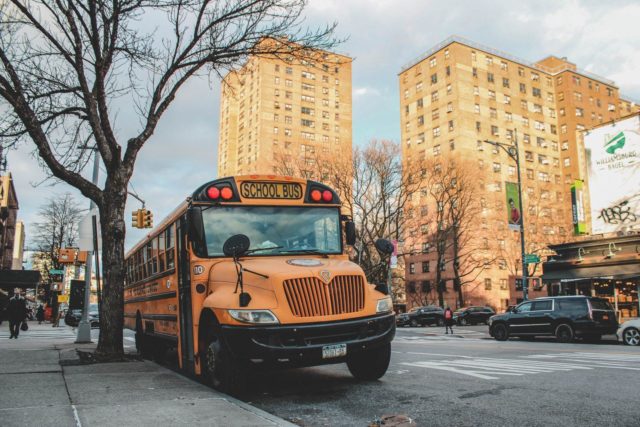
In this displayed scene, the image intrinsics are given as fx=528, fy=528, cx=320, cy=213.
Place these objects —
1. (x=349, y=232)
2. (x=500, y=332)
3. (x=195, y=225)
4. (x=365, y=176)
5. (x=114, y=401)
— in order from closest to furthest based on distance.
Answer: (x=114, y=401) → (x=195, y=225) → (x=349, y=232) → (x=500, y=332) → (x=365, y=176)

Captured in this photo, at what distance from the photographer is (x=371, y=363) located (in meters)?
7.71

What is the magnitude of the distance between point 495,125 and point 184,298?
6889 cm

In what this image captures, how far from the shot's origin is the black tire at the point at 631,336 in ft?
57.4

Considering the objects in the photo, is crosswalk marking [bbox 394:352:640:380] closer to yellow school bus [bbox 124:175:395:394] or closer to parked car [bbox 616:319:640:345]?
yellow school bus [bbox 124:175:395:394]

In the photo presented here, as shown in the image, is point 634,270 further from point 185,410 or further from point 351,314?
point 185,410

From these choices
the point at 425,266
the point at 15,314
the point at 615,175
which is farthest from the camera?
the point at 425,266

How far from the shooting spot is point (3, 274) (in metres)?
43.6

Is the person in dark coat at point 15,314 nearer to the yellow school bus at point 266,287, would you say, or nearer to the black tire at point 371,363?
the yellow school bus at point 266,287

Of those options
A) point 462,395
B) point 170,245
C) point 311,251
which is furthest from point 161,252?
point 462,395

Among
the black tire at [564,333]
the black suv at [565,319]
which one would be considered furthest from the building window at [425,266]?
the black tire at [564,333]

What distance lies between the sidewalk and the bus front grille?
4.24 ft

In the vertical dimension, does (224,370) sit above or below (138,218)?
below

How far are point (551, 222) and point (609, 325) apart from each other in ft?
126

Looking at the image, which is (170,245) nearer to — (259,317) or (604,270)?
(259,317)
